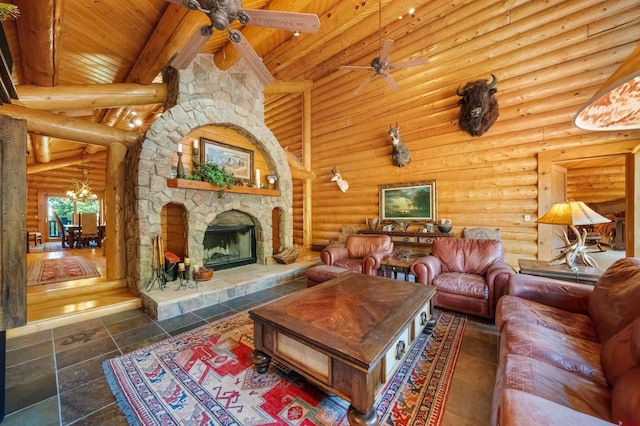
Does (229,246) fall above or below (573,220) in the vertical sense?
below

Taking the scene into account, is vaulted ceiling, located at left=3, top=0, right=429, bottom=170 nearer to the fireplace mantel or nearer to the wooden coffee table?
the fireplace mantel

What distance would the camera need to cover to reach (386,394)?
1.64 m

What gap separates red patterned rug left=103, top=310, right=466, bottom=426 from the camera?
1.46 metres

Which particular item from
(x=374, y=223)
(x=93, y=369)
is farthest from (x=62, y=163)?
(x=374, y=223)

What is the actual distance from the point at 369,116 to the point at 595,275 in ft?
16.9

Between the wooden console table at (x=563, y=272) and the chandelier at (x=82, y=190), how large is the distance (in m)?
12.3

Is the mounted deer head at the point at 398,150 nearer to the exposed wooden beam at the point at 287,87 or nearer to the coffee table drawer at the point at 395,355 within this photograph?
the exposed wooden beam at the point at 287,87

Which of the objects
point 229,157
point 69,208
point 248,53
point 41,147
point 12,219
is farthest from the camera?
point 69,208

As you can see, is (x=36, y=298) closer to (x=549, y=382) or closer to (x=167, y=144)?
(x=167, y=144)

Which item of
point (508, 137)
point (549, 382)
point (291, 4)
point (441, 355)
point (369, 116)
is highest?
point (291, 4)

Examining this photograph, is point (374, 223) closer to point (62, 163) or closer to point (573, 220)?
point (573, 220)

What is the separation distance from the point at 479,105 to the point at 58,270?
8.80m

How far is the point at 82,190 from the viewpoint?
820 cm

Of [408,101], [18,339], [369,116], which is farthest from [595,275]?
[18,339]
